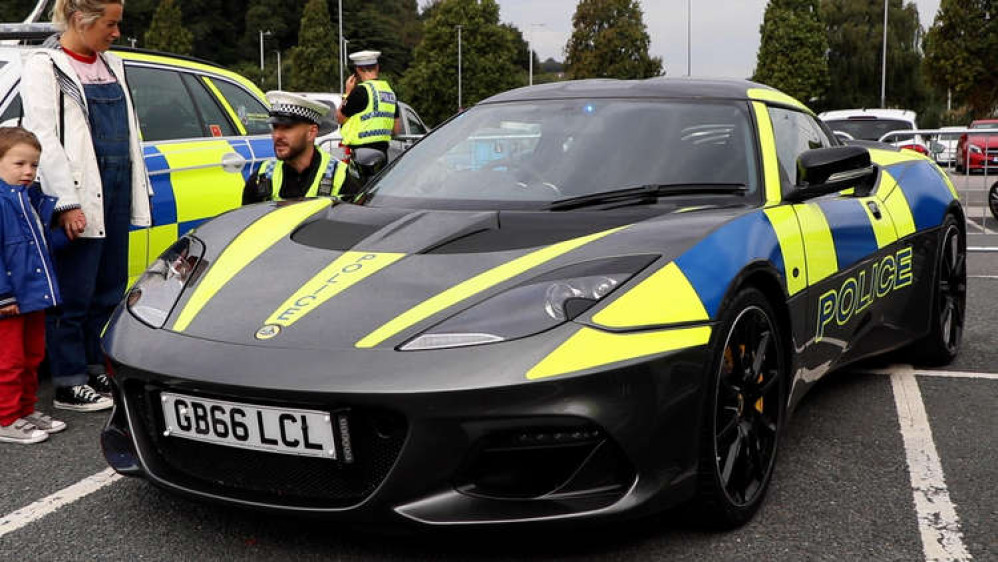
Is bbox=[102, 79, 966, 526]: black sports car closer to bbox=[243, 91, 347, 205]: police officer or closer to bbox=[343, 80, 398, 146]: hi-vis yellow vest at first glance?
bbox=[243, 91, 347, 205]: police officer

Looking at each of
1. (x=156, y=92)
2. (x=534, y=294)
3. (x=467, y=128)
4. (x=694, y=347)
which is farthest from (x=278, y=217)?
(x=156, y=92)

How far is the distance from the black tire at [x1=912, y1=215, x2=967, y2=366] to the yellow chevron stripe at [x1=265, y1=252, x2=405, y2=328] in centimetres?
288

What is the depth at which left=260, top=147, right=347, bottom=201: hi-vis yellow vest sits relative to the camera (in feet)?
15.0

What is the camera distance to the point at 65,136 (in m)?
4.04

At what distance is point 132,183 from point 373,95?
151 inches

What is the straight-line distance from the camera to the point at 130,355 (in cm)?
267

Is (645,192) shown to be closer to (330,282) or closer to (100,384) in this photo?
(330,282)

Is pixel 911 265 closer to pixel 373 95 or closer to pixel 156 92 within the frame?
pixel 156 92

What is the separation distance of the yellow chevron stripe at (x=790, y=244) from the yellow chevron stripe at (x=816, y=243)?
5 centimetres

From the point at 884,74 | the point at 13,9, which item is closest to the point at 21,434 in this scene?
the point at 884,74

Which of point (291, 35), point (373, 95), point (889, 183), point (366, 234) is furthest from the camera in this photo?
point (291, 35)

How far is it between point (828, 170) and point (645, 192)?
2.37 ft

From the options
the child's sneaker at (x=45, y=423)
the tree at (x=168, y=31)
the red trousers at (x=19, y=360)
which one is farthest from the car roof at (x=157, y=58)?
the tree at (x=168, y=31)

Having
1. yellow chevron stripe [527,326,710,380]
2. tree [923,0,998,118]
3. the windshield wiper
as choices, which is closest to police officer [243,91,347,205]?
the windshield wiper
